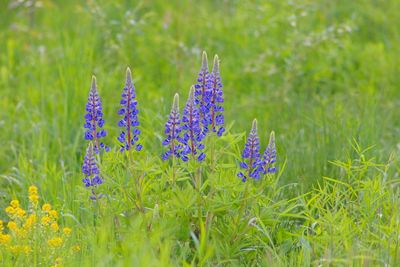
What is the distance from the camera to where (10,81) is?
595 cm

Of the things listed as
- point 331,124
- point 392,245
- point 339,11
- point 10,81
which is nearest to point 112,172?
point 392,245

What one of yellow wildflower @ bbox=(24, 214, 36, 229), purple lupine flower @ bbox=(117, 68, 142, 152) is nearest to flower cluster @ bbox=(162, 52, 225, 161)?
purple lupine flower @ bbox=(117, 68, 142, 152)

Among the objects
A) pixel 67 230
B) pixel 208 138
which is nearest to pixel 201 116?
pixel 208 138

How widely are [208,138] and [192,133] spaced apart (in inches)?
4.7

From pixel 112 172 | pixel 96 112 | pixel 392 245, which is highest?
pixel 96 112

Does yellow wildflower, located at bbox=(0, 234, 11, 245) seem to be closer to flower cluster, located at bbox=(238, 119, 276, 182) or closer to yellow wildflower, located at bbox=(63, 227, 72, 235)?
yellow wildflower, located at bbox=(63, 227, 72, 235)

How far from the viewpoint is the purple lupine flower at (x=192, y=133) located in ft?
10.3

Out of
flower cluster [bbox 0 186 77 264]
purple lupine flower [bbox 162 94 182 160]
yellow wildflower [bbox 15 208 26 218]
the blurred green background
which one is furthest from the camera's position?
the blurred green background

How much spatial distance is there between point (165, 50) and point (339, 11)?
1795 millimetres

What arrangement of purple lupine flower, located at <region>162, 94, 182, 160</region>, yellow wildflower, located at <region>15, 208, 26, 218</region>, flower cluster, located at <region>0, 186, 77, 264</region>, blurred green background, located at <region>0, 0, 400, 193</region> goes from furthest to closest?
blurred green background, located at <region>0, 0, 400, 193</region>
yellow wildflower, located at <region>15, 208, 26, 218</region>
flower cluster, located at <region>0, 186, 77, 264</region>
purple lupine flower, located at <region>162, 94, 182, 160</region>

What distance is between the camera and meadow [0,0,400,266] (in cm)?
323

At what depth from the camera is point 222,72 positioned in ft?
20.5

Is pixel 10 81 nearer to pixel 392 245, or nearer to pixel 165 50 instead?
A: pixel 165 50

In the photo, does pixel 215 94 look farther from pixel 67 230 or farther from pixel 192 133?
pixel 67 230
